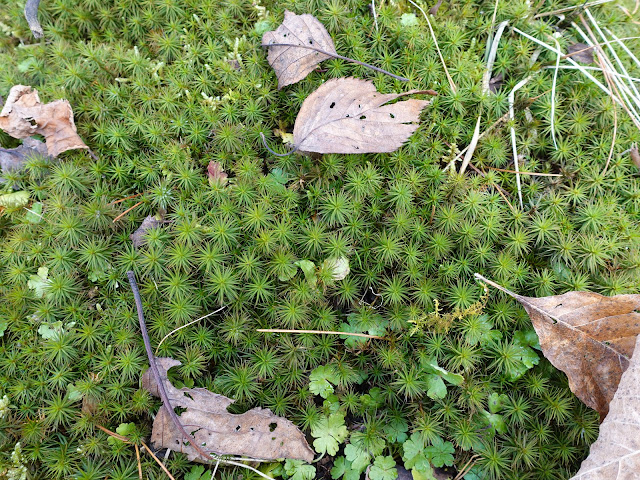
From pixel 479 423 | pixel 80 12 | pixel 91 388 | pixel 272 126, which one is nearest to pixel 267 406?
pixel 91 388

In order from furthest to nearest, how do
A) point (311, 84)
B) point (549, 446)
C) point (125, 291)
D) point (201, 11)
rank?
1. point (201, 11)
2. point (311, 84)
3. point (125, 291)
4. point (549, 446)

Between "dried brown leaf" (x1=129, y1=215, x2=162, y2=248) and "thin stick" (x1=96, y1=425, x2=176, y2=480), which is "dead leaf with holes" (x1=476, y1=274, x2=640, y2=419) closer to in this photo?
"thin stick" (x1=96, y1=425, x2=176, y2=480)

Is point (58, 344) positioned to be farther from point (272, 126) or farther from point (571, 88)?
point (571, 88)

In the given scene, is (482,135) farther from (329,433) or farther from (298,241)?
(329,433)

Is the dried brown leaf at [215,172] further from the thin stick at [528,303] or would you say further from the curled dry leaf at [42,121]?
the thin stick at [528,303]

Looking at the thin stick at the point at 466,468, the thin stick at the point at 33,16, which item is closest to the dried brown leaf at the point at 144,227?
the thin stick at the point at 33,16

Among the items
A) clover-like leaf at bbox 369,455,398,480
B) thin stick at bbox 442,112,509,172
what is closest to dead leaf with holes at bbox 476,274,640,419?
thin stick at bbox 442,112,509,172
